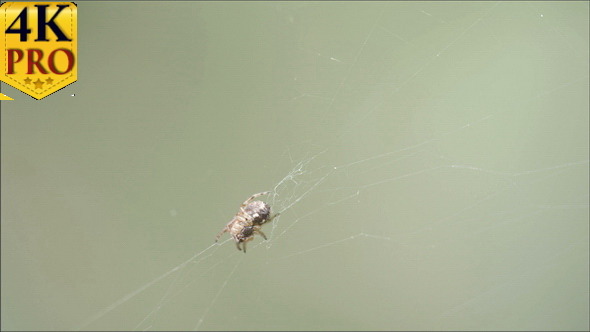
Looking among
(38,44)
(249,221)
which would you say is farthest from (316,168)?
(38,44)

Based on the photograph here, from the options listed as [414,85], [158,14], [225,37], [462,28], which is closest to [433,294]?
[414,85]

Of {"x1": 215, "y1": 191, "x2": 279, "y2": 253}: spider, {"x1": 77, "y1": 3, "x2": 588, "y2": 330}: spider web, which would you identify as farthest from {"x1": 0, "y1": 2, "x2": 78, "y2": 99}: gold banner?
{"x1": 215, "y1": 191, "x2": 279, "y2": 253}: spider

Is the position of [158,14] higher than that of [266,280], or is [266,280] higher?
[158,14]

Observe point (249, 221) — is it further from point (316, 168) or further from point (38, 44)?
point (38, 44)

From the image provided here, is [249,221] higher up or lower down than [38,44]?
lower down

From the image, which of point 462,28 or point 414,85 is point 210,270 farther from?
point 462,28

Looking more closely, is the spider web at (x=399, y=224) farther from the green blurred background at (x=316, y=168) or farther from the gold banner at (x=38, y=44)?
the gold banner at (x=38, y=44)
